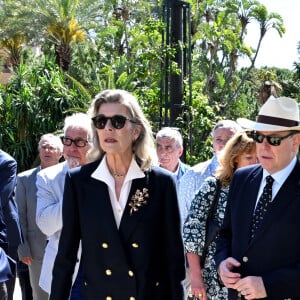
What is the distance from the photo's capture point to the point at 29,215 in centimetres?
667

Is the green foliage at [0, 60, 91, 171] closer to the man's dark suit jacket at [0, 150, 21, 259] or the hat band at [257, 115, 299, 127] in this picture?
the man's dark suit jacket at [0, 150, 21, 259]

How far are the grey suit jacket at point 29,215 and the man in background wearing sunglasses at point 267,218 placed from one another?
3.11 metres

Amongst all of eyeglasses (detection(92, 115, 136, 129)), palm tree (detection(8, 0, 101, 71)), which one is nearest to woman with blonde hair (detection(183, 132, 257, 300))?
eyeglasses (detection(92, 115, 136, 129))

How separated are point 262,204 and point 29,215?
3.62m

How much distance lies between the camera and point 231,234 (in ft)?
12.8

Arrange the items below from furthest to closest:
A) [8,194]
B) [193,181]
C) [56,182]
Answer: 1. [8,194]
2. [193,181]
3. [56,182]

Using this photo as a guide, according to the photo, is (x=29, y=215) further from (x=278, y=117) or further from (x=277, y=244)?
(x=277, y=244)

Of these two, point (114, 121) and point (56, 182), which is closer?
point (114, 121)

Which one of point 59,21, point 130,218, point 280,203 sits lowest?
point 130,218

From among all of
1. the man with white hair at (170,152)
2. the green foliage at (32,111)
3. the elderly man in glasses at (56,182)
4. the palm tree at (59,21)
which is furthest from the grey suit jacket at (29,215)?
the palm tree at (59,21)

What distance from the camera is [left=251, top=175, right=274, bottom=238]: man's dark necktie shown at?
3.55 meters

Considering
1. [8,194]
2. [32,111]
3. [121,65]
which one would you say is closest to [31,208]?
[8,194]

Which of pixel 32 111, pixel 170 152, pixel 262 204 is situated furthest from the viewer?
pixel 32 111

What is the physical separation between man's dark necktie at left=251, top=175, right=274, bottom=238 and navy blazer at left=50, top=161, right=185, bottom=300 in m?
0.44
